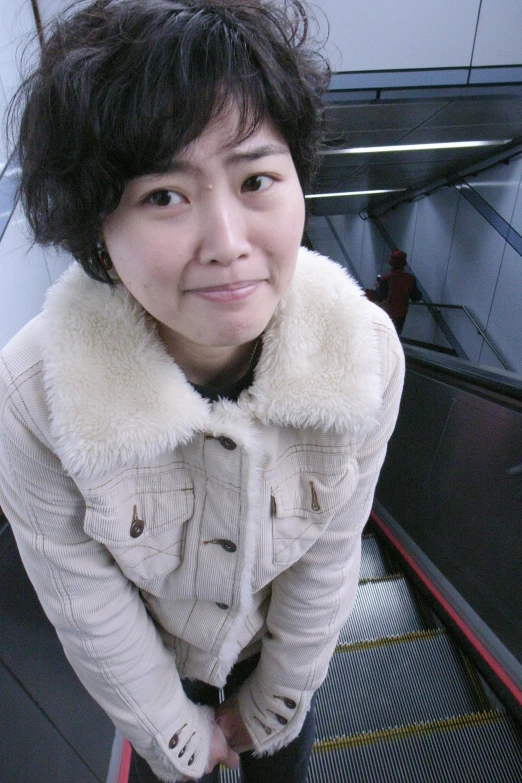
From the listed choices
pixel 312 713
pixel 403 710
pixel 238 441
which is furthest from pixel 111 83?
pixel 403 710

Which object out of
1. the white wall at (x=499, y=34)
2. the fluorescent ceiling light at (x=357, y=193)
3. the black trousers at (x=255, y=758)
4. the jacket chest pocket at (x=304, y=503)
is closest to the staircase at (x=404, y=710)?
the black trousers at (x=255, y=758)

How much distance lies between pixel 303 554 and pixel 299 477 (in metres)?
0.25

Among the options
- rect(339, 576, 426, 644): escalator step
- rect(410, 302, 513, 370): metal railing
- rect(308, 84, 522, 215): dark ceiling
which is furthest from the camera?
rect(410, 302, 513, 370): metal railing

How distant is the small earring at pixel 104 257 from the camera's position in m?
0.83

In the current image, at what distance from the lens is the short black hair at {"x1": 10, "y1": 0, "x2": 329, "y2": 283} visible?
2.16ft

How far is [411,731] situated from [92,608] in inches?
72.6

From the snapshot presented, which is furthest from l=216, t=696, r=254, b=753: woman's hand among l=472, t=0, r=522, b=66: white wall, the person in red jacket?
the person in red jacket

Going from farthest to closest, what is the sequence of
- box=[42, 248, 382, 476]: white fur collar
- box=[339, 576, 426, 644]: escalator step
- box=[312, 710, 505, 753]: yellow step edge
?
box=[339, 576, 426, 644]: escalator step < box=[312, 710, 505, 753]: yellow step edge < box=[42, 248, 382, 476]: white fur collar

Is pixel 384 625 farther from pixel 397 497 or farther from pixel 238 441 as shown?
pixel 238 441

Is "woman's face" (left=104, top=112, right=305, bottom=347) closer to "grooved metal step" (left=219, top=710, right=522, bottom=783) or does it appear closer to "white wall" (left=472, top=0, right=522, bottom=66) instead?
"grooved metal step" (left=219, top=710, right=522, bottom=783)

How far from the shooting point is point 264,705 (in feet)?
4.38

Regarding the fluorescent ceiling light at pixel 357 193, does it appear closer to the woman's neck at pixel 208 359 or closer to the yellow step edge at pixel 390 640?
the yellow step edge at pixel 390 640

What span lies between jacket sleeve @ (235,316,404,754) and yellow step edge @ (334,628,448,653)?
129cm

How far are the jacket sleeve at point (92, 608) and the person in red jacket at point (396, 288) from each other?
304 inches
